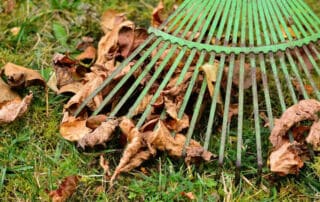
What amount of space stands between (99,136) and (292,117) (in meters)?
0.67

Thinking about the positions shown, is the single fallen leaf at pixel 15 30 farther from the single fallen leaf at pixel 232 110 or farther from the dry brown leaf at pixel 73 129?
the single fallen leaf at pixel 232 110

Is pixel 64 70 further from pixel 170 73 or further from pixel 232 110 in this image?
pixel 232 110

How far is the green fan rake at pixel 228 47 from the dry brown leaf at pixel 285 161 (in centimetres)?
13

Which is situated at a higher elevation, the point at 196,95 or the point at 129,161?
the point at 196,95

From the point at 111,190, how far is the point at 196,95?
49 cm

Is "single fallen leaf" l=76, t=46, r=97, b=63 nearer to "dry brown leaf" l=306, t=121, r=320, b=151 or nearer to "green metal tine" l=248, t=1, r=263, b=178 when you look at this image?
"green metal tine" l=248, t=1, r=263, b=178

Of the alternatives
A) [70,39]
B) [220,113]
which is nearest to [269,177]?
[220,113]

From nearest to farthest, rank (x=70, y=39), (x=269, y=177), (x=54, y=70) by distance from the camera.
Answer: (x=269, y=177), (x=54, y=70), (x=70, y=39)

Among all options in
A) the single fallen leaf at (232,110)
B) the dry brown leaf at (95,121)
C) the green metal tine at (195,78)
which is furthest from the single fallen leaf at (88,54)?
the single fallen leaf at (232,110)

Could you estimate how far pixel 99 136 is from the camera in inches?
80.6

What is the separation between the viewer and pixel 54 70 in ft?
7.74

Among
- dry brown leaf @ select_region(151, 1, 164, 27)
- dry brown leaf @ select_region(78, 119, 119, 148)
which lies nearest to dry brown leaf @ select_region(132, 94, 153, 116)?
dry brown leaf @ select_region(78, 119, 119, 148)

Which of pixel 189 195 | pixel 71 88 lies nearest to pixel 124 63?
pixel 71 88

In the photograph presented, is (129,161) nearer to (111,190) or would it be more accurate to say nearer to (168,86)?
(111,190)
